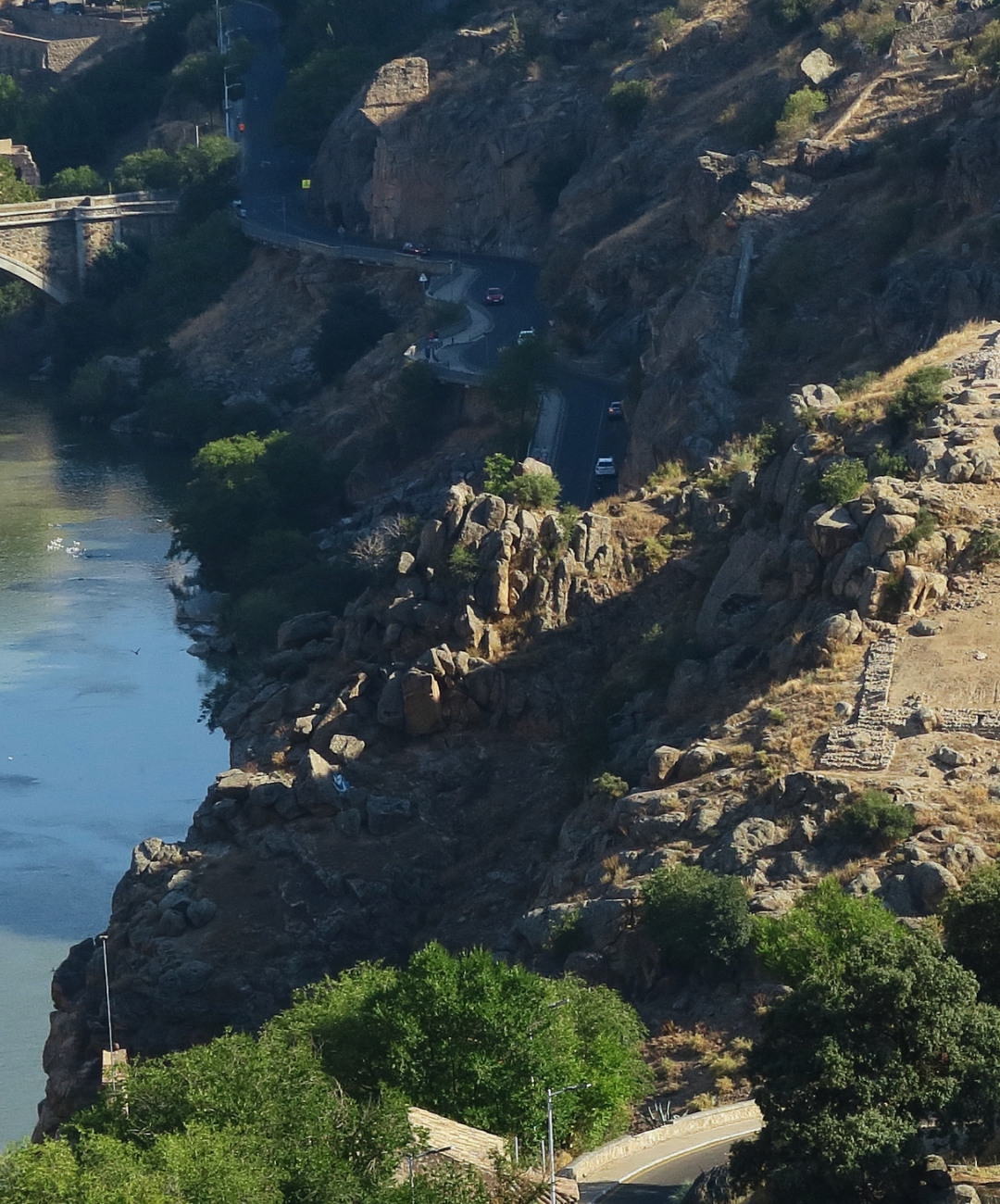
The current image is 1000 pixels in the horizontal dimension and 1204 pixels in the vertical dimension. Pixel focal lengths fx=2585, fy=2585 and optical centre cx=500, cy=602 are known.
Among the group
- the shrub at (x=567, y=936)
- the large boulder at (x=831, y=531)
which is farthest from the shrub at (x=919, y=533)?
the shrub at (x=567, y=936)

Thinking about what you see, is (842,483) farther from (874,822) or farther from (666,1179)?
(666,1179)

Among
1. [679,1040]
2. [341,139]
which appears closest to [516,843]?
[679,1040]

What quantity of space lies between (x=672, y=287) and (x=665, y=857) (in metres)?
31.0

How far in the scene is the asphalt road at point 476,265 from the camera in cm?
6222

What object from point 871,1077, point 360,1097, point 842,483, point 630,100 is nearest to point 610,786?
point 842,483

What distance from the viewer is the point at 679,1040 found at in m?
34.7

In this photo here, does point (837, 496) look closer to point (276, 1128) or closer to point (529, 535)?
point (529, 535)

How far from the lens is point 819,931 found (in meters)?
31.7

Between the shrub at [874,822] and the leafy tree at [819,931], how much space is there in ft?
6.19

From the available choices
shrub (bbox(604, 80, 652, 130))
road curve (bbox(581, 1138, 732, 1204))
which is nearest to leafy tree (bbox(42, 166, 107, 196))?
shrub (bbox(604, 80, 652, 130))

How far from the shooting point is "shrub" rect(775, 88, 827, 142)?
67688 millimetres

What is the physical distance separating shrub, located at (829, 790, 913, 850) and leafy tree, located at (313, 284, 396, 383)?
46177 millimetres

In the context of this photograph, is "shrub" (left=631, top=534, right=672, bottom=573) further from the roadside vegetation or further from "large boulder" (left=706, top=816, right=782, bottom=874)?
the roadside vegetation

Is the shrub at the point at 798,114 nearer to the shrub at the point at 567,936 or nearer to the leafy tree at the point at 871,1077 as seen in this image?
the shrub at the point at 567,936
